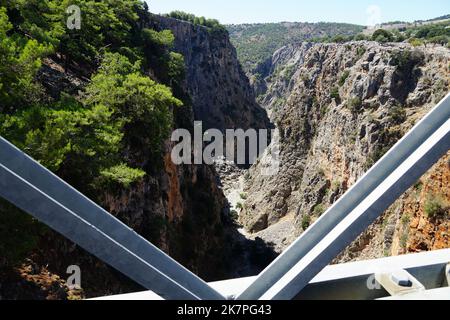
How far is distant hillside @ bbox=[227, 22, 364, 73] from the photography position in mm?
143337

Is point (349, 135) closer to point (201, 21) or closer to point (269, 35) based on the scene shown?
point (201, 21)

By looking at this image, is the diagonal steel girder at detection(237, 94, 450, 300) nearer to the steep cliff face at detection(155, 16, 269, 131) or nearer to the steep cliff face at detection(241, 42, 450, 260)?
the steep cliff face at detection(241, 42, 450, 260)

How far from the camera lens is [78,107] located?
12.4 m

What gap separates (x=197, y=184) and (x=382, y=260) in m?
31.2

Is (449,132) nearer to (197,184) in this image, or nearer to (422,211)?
(422,211)

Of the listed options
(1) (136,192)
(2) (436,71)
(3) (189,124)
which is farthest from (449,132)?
(2) (436,71)

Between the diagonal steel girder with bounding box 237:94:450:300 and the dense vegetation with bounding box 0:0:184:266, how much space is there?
831 centimetres

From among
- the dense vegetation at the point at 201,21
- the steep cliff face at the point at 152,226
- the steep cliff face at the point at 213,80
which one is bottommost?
the steep cliff face at the point at 152,226

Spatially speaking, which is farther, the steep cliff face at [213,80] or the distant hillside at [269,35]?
the distant hillside at [269,35]

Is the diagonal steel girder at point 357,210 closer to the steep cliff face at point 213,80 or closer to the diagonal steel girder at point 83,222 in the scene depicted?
the diagonal steel girder at point 83,222

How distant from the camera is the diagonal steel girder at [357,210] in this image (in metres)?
1.84

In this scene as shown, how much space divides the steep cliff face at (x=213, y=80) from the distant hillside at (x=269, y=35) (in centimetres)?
5973

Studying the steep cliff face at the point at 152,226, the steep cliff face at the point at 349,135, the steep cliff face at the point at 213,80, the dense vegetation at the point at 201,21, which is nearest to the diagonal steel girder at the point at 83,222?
the steep cliff face at the point at 152,226

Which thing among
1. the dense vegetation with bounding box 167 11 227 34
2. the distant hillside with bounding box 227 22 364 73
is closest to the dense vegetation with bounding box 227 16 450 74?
the distant hillside with bounding box 227 22 364 73
